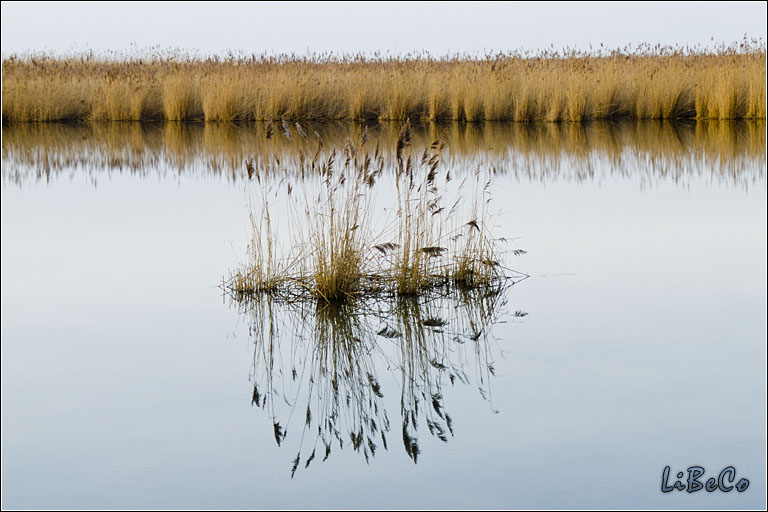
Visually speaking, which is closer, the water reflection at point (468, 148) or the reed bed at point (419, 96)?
the water reflection at point (468, 148)

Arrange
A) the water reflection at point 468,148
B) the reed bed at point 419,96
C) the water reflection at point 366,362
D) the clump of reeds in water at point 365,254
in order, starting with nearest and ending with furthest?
1. the water reflection at point 366,362
2. the clump of reeds in water at point 365,254
3. the water reflection at point 468,148
4. the reed bed at point 419,96

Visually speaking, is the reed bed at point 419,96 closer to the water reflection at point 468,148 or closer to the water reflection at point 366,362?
the water reflection at point 468,148

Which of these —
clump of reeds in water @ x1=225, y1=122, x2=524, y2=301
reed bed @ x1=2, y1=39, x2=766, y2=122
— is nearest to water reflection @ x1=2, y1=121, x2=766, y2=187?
reed bed @ x1=2, y1=39, x2=766, y2=122

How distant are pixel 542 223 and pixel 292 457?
402cm

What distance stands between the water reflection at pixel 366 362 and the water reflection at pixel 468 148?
333 cm

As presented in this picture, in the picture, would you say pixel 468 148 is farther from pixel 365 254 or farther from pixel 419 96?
pixel 365 254

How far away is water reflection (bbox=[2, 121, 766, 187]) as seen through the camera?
8.94 meters

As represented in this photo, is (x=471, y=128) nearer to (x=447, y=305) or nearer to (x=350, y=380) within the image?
(x=447, y=305)

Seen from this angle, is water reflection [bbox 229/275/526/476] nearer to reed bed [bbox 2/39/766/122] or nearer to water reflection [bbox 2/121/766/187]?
water reflection [bbox 2/121/766/187]

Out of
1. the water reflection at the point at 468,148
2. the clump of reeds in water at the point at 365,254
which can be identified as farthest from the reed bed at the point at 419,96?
the clump of reeds in water at the point at 365,254

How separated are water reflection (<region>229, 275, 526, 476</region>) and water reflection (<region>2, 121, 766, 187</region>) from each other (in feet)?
10.9

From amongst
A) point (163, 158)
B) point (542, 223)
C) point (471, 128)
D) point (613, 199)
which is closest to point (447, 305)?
point (542, 223)

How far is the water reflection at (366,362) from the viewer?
9.02 feet

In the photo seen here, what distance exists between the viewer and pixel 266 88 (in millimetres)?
14883
